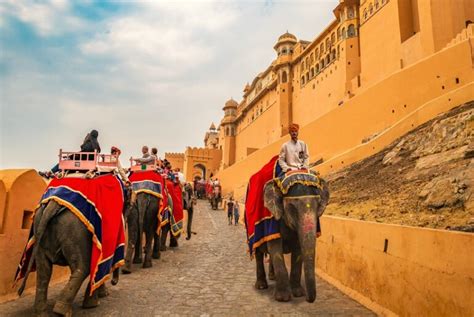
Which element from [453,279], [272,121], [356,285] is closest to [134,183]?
[356,285]

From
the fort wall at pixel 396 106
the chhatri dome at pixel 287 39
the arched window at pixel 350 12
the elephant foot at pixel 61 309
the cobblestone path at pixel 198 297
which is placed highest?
the chhatri dome at pixel 287 39

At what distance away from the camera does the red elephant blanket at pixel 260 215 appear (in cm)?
556

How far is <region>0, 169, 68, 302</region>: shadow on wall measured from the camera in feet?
15.9

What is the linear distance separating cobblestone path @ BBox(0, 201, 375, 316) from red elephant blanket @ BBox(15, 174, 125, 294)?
626mm

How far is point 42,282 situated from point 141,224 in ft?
10.8

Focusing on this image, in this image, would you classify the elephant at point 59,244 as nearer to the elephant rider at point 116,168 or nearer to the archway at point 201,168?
the elephant rider at point 116,168

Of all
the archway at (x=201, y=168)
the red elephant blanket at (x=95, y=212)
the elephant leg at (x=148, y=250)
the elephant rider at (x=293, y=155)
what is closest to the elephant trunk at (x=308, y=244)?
Result: the elephant rider at (x=293, y=155)

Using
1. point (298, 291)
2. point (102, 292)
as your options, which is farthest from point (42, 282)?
point (298, 291)

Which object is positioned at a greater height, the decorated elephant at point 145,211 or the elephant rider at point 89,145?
the elephant rider at point 89,145

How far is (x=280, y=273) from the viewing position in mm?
5250

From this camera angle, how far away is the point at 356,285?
5.30m

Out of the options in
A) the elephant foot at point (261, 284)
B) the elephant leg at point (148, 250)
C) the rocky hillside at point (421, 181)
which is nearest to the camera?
the elephant foot at point (261, 284)

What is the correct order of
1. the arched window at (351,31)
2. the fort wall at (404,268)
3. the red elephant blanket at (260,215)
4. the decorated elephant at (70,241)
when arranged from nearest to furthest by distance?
the fort wall at (404,268), the decorated elephant at (70,241), the red elephant blanket at (260,215), the arched window at (351,31)

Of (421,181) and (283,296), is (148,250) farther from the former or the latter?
(421,181)
